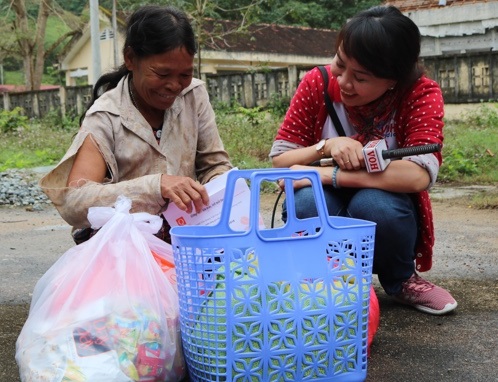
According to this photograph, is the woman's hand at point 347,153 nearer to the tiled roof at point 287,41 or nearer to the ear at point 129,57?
the ear at point 129,57

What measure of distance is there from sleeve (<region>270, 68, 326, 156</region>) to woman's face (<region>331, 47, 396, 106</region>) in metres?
0.21

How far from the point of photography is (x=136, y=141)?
2678 mm

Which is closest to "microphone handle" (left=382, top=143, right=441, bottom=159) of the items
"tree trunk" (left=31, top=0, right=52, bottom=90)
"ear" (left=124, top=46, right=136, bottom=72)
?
"ear" (left=124, top=46, right=136, bottom=72)

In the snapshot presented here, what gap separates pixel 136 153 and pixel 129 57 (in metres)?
0.34

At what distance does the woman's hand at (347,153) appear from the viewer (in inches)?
103

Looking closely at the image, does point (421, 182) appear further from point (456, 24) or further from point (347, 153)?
point (456, 24)

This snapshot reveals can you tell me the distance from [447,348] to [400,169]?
2.02ft

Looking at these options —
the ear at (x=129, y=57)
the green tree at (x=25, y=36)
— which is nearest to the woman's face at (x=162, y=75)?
the ear at (x=129, y=57)

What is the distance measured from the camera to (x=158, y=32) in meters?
2.55

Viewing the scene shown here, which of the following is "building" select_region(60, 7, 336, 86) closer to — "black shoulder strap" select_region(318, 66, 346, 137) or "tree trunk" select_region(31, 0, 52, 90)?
"tree trunk" select_region(31, 0, 52, 90)

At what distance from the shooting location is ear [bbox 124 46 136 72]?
266 centimetres

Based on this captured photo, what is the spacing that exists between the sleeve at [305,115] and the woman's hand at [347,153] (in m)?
0.25

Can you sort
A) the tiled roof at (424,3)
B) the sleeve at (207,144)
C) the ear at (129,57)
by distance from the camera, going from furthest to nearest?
the tiled roof at (424,3) < the sleeve at (207,144) < the ear at (129,57)

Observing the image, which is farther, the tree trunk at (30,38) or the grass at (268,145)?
the tree trunk at (30,38)
